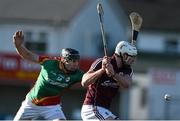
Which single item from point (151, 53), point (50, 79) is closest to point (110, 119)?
point (50, 79)

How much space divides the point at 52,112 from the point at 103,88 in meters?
1.39

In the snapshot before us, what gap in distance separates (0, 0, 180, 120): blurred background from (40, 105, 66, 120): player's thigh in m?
14.7

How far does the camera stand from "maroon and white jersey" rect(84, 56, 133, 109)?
38.8ft

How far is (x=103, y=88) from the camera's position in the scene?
11914mm

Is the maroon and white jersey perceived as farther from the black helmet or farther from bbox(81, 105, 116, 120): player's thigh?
the black helmet

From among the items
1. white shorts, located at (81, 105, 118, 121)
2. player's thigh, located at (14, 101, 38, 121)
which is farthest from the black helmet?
player's thigh, located at (14, 101, 38, 121)

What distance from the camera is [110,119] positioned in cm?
1199

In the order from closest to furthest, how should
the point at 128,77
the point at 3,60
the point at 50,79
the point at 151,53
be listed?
the point at 128,77 < the point at 50,79 < the point at 3,60 < the point at 151,53

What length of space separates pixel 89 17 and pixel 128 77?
35105 millimetres

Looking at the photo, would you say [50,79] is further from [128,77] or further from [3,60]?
[3,60]

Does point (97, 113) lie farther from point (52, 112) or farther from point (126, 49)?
point (52, 112)

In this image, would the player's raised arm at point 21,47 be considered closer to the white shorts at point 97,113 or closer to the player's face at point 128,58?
the white shorts at point 97,113

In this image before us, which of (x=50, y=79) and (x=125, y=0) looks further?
(x=125, y=0)

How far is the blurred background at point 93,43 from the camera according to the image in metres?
32.0
